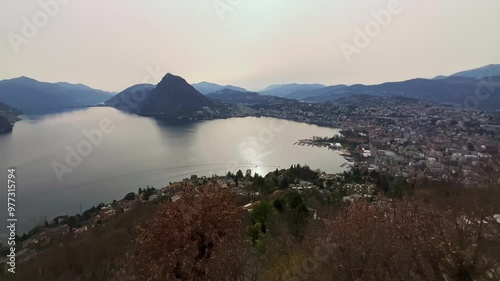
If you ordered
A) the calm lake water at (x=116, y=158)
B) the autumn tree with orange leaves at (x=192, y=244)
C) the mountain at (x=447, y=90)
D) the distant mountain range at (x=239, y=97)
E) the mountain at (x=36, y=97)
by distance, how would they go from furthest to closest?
1. the distant mountain range at (x=239, y=97)
2. the mountain at (x=36, y=97)
3. the mountain at (x=447, y=90)
4. the calm lake water at (x=116, y=158)
5. the autumn tree with orange leaves at (x=192, y=244)

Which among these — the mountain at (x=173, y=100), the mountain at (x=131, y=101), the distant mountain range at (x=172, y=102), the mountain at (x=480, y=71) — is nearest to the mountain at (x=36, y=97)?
the mountain at (x=131, y=101)

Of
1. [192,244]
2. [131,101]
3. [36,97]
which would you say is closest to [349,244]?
[192,244]

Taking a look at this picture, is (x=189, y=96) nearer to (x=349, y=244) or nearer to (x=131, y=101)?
(x=131, y=101)

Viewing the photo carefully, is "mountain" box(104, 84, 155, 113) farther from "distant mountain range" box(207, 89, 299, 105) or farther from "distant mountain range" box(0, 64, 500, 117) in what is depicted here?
"distant mountain range" box(207, 89, 299, 105)

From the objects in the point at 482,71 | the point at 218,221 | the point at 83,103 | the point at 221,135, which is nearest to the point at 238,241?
the point at 218,221

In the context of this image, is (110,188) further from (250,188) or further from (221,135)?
(221,135)

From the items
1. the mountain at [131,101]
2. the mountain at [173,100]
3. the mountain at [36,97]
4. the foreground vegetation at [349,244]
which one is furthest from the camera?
the mountain at [36,97]

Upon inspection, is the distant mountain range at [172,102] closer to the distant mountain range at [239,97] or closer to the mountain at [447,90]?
the distant mountain range at [239,97]

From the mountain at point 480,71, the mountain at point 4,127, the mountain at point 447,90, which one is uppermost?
the mountain at point 4,127
